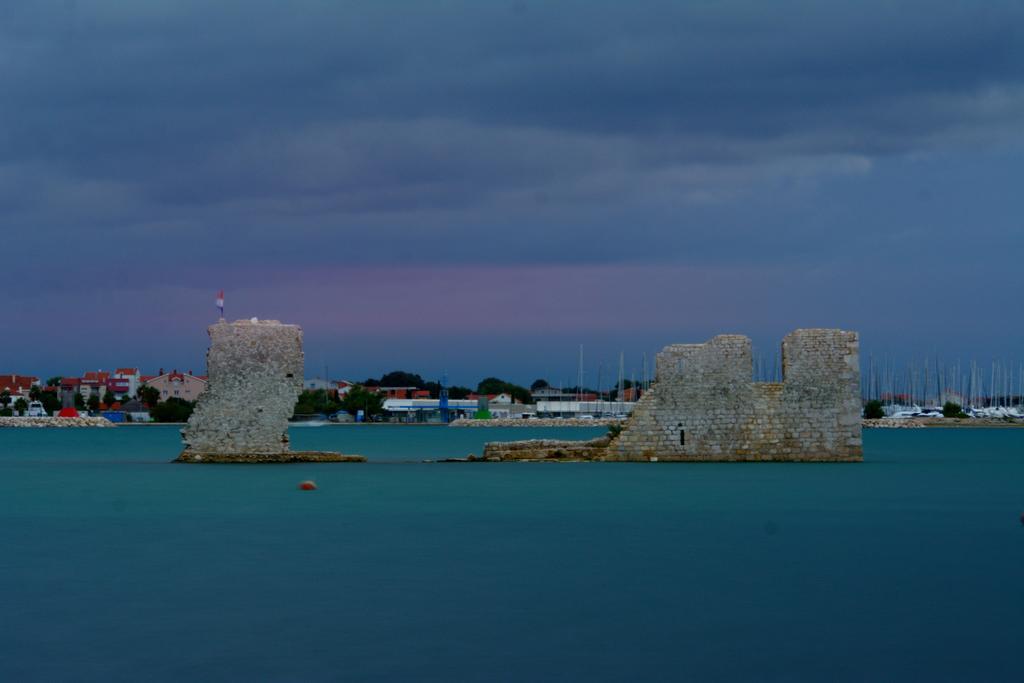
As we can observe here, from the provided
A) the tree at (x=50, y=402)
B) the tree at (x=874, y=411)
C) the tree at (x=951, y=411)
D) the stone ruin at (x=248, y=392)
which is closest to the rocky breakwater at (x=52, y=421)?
the tree at (x=50, y=402)

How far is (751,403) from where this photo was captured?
87.5 ft

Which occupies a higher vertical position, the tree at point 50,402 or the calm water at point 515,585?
the tree at point 50,402

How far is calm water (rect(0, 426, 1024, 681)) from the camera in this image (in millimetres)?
8688

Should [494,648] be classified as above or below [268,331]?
below

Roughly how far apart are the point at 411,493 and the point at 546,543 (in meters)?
7.79

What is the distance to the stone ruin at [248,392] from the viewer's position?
25797 millimetres

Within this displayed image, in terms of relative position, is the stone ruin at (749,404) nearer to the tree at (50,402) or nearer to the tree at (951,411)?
the tree at (951,411)

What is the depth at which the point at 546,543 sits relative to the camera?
48.5 ft

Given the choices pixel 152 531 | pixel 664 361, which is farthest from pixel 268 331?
pixel 152 531

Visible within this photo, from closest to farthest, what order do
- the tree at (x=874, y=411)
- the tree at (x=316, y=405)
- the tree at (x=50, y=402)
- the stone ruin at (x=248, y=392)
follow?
the stone ruin at (x=248, y=392) < the tree at (x=874, y=411) < the tree at (x=316, y=405) < the tree at (x=50, y=402)

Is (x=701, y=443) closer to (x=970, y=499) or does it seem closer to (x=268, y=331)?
(x=970, y=499)

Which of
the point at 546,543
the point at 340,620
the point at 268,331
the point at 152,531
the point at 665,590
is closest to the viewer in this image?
the point at 340,620

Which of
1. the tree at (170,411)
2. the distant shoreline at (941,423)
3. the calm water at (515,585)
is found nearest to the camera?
the calm water at (515,585)

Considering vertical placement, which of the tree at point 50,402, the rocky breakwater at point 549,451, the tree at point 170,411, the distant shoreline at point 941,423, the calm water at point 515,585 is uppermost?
the tree at point 50,402
